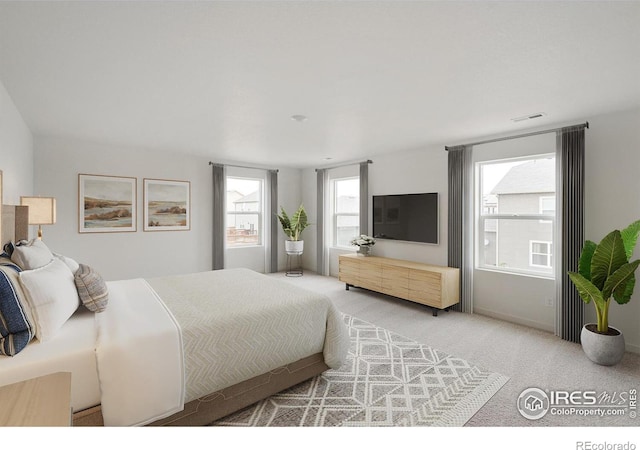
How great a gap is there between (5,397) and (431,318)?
3.97m

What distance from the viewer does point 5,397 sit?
1.12 metres

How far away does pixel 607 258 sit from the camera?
2771 mm

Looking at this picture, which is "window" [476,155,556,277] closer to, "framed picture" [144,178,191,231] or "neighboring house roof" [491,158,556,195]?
"neighboring house roof" [491,158,556,195]

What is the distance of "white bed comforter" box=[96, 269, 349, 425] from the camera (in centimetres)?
169

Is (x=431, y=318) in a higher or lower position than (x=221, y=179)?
lower

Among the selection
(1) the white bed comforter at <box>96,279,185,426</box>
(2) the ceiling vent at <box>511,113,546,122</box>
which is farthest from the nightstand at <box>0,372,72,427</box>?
(2) the ceiling vent at <box>511,113,546,122</box>

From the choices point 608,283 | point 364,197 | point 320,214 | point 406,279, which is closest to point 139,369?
point 406,279

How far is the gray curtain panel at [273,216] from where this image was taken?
22.0ft

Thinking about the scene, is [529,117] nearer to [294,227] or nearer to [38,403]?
[38,403]

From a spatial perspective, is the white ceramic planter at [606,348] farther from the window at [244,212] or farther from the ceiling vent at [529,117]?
the window at [244,212]

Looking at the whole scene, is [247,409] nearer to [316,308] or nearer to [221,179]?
[316,308]

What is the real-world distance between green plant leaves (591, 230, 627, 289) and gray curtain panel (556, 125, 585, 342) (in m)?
0.51
